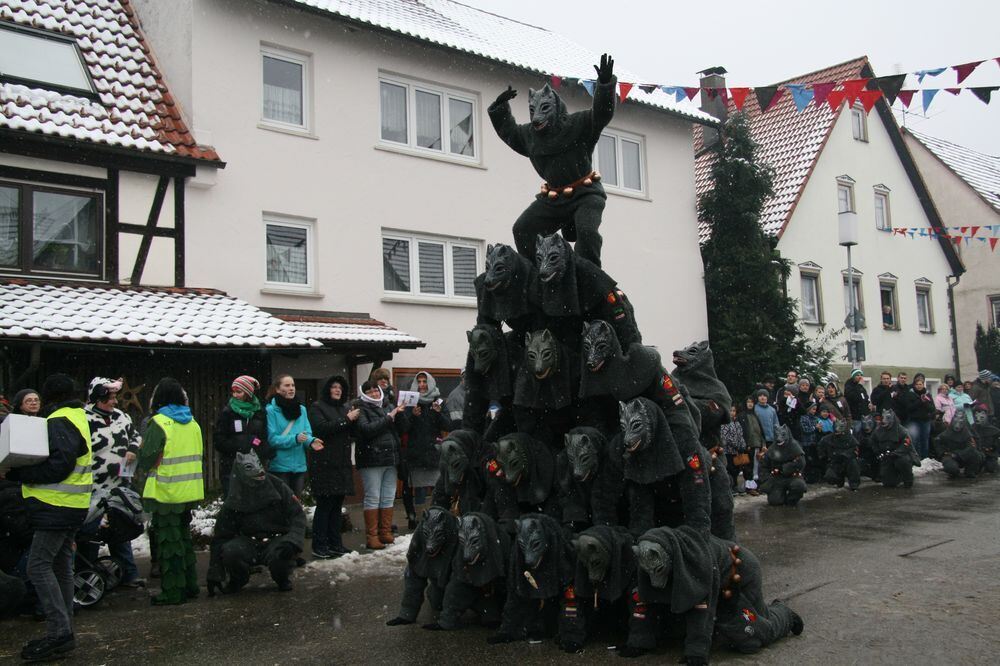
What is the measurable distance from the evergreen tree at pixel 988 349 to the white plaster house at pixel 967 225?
540 millimetres

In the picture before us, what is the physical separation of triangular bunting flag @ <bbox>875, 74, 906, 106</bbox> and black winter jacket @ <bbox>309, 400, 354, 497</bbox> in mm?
9224

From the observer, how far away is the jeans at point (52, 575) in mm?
6355

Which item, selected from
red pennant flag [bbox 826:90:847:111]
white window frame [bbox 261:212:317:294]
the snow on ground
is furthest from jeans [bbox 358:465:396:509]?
red pennant flag [bbox 826:90:847:111]

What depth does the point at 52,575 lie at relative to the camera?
643 centimetres

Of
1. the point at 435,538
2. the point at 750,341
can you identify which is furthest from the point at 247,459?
the point at 750,341

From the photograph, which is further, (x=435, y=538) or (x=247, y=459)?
(x=247, y=459)

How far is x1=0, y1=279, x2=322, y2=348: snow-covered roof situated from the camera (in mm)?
11750

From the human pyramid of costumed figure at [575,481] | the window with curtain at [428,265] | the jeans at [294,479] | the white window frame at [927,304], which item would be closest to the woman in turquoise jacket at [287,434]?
the jeans at [294,479]

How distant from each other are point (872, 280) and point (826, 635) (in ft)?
79.1

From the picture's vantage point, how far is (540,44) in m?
21.8

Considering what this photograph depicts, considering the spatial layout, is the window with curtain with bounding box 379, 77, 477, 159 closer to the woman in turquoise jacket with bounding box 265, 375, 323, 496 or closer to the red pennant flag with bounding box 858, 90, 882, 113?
the red pennant flag with bounding box 858, 90, 882, 113

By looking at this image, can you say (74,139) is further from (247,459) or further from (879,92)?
(879,92)

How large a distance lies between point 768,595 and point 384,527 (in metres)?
4.31

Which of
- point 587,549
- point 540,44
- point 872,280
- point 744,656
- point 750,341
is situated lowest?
point 744,656
